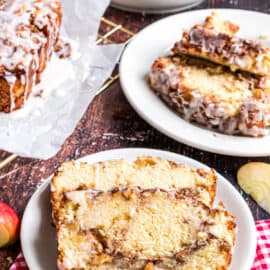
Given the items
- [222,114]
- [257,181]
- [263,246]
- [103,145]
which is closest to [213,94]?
[222,114]

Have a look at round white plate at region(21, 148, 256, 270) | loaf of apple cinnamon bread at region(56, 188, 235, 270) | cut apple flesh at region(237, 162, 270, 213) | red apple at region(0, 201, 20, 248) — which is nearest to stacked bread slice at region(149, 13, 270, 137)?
cut apple flesh at region(237, 162, 270, 213)

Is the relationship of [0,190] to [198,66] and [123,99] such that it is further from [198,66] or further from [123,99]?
[198,66]

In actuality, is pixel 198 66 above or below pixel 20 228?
above

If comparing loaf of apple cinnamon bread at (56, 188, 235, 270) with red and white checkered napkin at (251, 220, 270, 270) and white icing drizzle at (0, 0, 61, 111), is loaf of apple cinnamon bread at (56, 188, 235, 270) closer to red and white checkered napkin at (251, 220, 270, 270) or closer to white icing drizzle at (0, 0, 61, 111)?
red and white checkered napkin at (251, 220, 270, 270)

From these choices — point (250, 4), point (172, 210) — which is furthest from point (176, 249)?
point (250, 4)

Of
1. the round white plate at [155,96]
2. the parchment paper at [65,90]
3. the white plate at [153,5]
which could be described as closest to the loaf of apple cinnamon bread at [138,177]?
the round white plate at [155,96]

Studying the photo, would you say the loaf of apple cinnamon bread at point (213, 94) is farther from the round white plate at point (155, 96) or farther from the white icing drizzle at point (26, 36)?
the white icing drizzle at point (26, 36)
